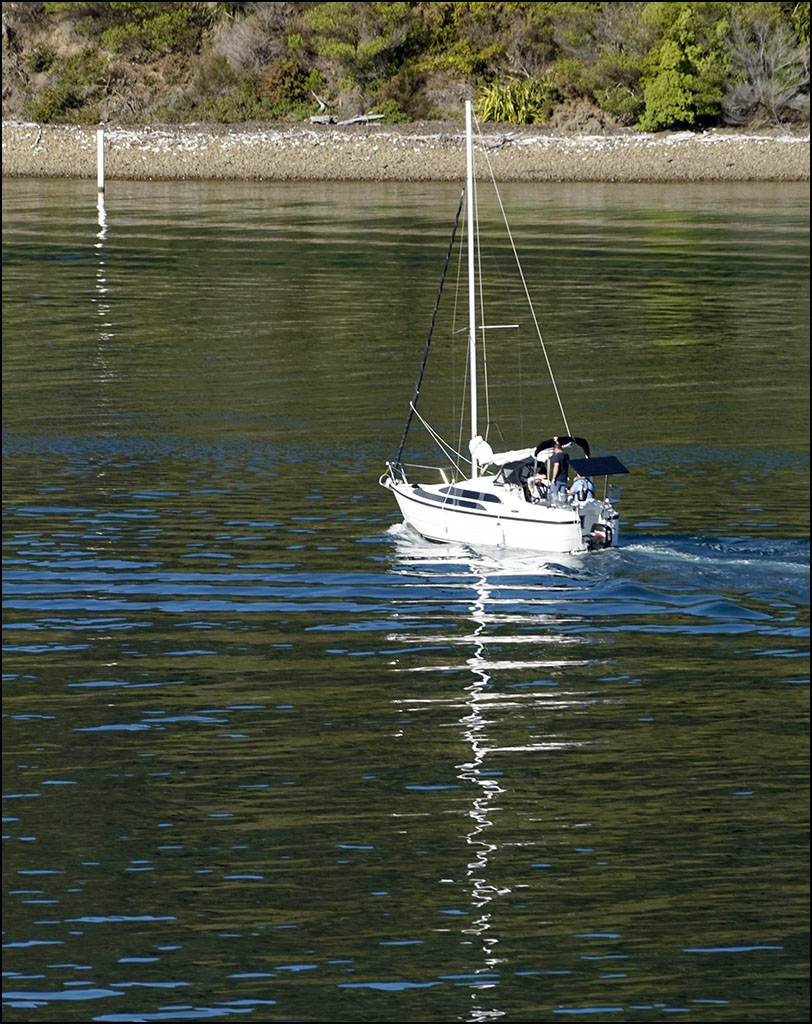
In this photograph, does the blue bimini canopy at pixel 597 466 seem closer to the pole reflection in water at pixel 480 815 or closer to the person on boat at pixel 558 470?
A: the person on boat at pixel 558 470

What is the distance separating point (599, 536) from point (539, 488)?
1.69 metres

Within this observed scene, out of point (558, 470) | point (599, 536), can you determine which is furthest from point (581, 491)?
point (599, 536)

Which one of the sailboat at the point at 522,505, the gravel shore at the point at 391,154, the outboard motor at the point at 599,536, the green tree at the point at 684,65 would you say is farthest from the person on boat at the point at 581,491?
the green tree at the point at 684,65

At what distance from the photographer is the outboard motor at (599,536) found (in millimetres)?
29406

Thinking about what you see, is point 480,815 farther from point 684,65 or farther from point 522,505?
point 684,65

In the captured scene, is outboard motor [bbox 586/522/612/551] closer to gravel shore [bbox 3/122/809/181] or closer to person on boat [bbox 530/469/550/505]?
person on boat [bbox 530/469/550/505]

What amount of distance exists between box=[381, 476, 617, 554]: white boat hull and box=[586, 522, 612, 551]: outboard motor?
0.02 metres

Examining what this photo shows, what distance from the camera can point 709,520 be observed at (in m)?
31.8

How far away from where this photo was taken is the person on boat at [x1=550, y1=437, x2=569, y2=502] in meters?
30.2

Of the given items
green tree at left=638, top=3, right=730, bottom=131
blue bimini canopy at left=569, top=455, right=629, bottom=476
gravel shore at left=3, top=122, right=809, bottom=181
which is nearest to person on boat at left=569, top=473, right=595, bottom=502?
blue bimini canopy at left=569, top=455, right=629, bottom=476

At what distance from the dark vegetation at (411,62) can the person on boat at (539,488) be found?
8105 centimetres

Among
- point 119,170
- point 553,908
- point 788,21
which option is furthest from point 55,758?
point 788,21

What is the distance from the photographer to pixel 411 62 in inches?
4690

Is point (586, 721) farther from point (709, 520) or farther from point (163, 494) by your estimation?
point (163, 494)
